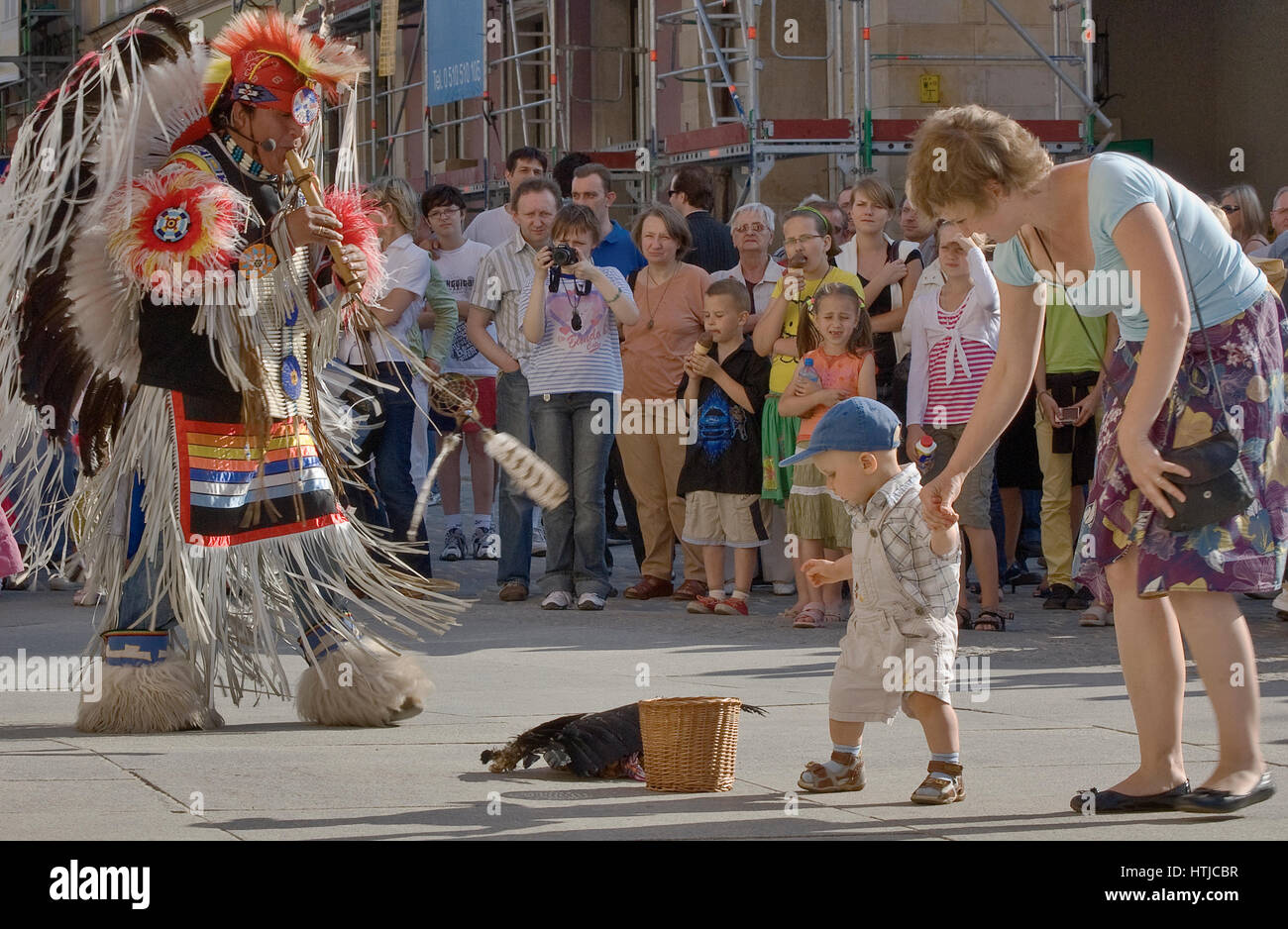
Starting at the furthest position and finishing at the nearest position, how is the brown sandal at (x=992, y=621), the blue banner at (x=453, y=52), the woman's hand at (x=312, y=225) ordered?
1. the blue banner at (x=453, y=52)
2. the brown sandal at (x=992, y=621)
3. the woman's hand at (x=312, y=225)

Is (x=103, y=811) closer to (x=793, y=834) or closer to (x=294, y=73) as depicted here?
(x=793, y=834)

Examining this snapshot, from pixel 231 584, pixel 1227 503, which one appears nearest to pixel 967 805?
pixel 1227 503

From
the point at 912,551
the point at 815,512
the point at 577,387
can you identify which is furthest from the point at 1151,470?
the point at 577,387

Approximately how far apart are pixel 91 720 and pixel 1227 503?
10.8 ft

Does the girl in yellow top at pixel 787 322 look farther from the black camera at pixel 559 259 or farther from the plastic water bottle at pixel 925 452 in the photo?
the black camera at pixel 559 259

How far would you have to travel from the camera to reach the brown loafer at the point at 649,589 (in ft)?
30.9

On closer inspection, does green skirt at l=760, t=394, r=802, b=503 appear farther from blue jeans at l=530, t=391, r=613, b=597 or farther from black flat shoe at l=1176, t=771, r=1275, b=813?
black flat shoe at l=1176, t=771, r=1275, b=813

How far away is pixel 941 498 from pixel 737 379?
4390 mm

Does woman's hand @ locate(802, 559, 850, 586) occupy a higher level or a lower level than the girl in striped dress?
lower

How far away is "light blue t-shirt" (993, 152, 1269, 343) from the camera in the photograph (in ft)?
14.2

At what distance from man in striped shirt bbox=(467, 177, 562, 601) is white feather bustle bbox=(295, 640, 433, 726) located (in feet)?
11.0

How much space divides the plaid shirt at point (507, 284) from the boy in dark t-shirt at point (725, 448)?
→ 0.92 meters

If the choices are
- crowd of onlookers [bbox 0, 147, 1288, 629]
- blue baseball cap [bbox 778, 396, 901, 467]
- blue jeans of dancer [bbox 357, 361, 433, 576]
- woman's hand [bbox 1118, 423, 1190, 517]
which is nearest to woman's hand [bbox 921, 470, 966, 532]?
blue baseball cap [bbox 778, 396, 901, 467]

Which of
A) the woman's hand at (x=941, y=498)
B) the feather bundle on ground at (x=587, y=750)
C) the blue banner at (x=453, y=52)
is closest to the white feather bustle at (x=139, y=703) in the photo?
the feather bundle on ground at (x=587, y=750)
